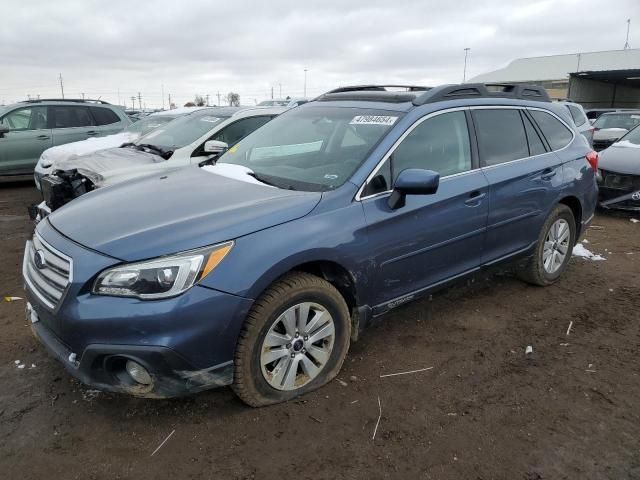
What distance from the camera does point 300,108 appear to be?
4281 mm

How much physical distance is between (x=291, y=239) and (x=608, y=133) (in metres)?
13.4

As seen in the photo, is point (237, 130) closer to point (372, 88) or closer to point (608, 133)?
point (372, 88)

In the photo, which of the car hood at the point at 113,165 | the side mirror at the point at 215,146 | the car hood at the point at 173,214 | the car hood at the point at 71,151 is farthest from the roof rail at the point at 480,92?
the car hood at the point at 71,151

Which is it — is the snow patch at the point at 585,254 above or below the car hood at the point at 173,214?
below

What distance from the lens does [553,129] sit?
462 centimetres

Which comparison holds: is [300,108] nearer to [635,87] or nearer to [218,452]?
[218,452]

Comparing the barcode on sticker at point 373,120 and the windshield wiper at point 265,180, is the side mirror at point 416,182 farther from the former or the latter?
the windshield wiper at point 265,180

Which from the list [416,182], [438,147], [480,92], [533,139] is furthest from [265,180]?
[533,139]

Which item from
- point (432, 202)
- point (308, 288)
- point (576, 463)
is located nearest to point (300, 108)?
point (432, 202)

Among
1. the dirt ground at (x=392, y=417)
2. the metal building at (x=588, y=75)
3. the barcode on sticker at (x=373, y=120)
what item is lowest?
the dirt ground at (x=392, y=417)

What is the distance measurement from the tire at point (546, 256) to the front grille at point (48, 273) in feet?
12.0

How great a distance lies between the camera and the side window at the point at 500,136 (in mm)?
3887

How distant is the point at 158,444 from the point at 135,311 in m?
0.74

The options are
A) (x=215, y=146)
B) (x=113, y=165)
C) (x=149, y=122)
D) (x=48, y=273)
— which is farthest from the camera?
(x=149, y=122)
